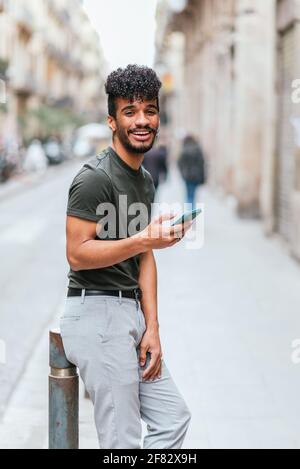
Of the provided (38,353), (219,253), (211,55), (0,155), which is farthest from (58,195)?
(38,353)

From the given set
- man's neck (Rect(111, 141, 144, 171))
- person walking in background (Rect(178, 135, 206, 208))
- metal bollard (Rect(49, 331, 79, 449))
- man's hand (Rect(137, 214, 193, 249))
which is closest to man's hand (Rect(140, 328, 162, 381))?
metal bollard (Rect(49, 331, 79, 449))

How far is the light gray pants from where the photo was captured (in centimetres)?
314

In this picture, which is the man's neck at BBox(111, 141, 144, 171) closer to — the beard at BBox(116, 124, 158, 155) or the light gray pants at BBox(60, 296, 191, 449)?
the beard at BBox(116, 124, 158, 155)

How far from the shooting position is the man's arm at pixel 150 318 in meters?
3.25

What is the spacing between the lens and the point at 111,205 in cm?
314

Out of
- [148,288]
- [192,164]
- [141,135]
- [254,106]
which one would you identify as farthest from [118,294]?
[254,106]

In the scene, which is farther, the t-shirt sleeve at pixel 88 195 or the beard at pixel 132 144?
the beard at pixel 132 144

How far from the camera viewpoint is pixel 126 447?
10.3 ft

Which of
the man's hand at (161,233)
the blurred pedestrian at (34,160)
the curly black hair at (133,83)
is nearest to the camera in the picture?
the man's hand at (161,233)

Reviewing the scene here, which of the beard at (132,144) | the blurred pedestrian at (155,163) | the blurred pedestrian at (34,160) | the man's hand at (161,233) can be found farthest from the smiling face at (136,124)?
the blurred pedestrian at (34,160)

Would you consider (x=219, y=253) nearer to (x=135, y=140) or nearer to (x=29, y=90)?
(x=135, y=140)

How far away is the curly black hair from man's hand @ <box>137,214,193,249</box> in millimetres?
474

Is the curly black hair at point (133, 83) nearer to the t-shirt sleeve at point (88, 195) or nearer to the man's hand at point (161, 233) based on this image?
the t-shirt sleeve at point (88, 195)

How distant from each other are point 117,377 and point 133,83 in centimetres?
98
